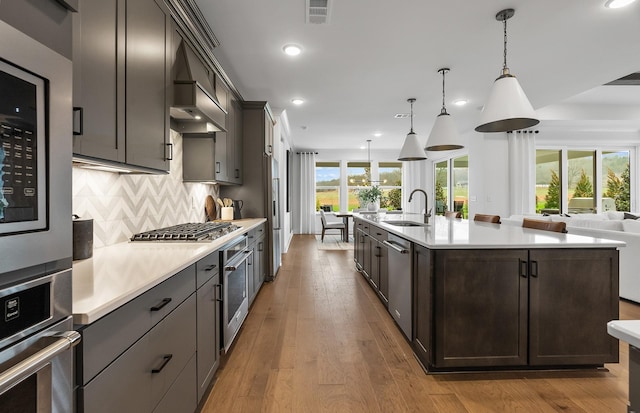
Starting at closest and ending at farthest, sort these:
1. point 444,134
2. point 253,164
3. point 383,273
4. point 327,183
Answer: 1. point 383,273
2. point 444,134
3. point 253,164
4. point 327,183

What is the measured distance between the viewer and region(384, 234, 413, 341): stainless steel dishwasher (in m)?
2.33

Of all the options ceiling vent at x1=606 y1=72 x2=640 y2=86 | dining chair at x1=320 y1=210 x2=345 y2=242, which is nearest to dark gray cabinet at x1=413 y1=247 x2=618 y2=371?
ceiling vent at x1=606 y1=72 x2=640 y2=86

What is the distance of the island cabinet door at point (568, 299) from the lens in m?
1.97

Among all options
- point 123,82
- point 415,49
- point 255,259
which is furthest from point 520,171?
point 123,82

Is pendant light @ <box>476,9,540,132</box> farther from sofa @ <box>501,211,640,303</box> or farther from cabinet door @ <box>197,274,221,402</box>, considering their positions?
cabinet door @ <box>197,274,221,402</box>

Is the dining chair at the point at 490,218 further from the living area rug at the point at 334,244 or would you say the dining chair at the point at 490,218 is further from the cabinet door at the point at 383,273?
the living area rug at the point at 334,244

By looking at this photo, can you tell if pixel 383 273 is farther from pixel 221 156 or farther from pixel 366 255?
pixel 221 156

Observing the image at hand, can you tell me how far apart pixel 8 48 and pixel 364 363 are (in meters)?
2.27

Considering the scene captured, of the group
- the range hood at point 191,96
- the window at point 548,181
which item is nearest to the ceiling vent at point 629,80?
the window at point 548,181

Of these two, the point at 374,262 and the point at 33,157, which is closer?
the point at 33,157

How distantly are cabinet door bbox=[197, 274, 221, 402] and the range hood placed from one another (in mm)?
1108

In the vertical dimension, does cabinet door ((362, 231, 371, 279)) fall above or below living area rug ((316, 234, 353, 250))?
above

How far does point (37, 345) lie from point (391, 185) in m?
10.2

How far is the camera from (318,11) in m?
2.45
